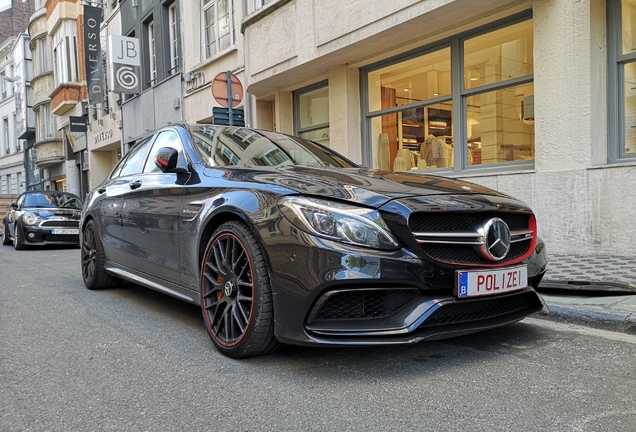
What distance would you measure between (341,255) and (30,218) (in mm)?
10733

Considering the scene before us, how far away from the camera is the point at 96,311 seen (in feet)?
14.5

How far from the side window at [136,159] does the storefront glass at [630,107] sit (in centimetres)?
554

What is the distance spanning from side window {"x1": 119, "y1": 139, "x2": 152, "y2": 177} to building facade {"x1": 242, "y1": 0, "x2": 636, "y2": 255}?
14.8 feet

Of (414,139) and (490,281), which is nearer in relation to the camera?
(490,281)

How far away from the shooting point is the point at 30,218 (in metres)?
11.2

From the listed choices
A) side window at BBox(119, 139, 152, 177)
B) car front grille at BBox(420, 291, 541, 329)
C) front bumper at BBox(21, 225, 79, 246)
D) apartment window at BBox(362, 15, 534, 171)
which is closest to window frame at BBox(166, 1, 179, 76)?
front bumper at BBox(21, 225, 79, 246)

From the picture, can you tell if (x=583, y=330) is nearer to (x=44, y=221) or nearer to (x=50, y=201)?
(x=44, y=221)

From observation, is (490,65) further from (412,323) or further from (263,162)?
(412,323)

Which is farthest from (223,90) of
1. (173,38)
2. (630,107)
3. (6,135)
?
(6,135)

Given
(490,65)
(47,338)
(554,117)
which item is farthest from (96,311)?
(490,65)

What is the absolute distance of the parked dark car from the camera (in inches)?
439

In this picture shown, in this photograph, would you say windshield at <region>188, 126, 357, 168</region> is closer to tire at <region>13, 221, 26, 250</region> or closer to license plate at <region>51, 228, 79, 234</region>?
license plate at <region>51, 228, 79, 234</region>

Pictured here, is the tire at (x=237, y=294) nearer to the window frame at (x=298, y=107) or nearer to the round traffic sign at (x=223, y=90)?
the round traffic sign at (x=223, y=90)

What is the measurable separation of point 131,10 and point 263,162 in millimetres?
19728
